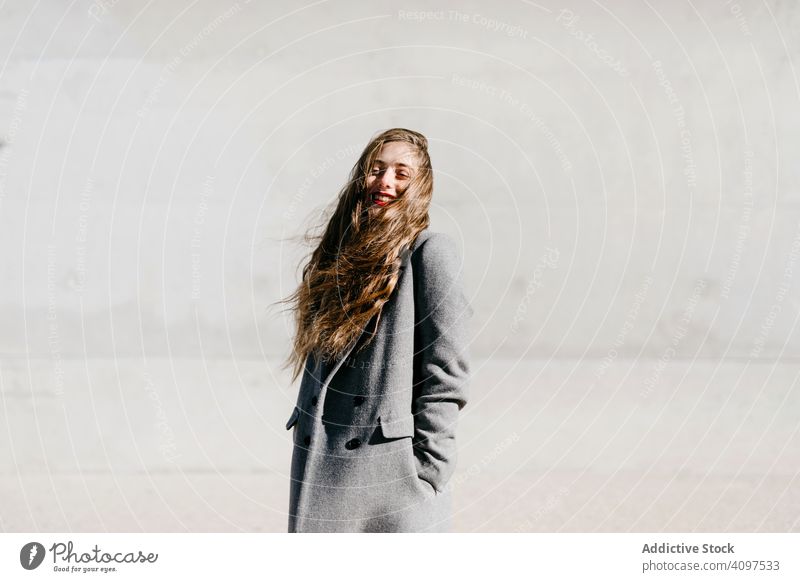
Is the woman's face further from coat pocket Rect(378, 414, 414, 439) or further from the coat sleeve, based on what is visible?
coat pocket Rect(378, 414, 414, 439)

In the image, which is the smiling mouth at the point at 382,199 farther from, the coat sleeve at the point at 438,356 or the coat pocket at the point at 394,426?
the coat pocket at the point at 394,426

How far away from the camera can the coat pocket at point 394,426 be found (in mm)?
3045

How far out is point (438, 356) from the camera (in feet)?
→ 9.98

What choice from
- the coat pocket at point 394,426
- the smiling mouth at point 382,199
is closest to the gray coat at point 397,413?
the coat pocket at point 394,426

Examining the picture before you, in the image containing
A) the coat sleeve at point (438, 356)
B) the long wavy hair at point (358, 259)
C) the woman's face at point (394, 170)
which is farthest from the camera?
the woman's face at point (394, 170)

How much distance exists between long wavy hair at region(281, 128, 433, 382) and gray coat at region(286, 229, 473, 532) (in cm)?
5

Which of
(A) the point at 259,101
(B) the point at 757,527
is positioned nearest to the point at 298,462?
(A) the point at 259,101

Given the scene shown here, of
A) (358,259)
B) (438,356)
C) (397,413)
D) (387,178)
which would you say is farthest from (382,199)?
(397,413)

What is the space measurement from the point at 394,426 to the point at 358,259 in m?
0.58

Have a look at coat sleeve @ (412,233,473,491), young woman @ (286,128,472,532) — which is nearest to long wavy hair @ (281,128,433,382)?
young woman @ (286,128,472,532)

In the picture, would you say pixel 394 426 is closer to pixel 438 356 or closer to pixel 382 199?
pixel 438 356

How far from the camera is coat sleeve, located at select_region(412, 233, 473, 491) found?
3.04 m

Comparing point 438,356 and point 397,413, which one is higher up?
point 438,356
